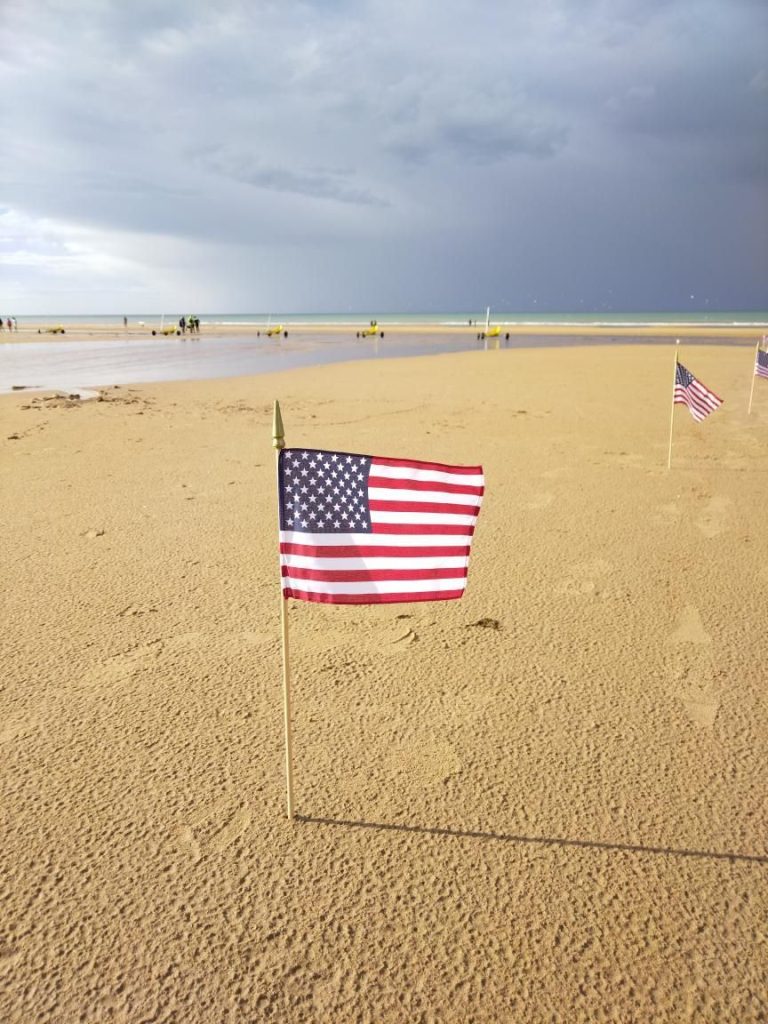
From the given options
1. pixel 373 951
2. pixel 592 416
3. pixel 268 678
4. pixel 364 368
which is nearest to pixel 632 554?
pixel 268 678

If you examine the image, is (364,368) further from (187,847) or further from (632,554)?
(187,847)

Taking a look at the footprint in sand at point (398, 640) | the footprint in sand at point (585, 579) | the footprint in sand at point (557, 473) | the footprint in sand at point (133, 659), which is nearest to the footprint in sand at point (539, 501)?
the footprint in sand at point (557, 473)

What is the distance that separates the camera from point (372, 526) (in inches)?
120

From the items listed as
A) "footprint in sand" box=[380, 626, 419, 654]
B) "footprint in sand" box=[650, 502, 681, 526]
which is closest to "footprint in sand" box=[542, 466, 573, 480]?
"footprint in sand" box=[650, 502, 681, 526]

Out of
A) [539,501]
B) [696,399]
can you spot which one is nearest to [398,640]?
[539,501]

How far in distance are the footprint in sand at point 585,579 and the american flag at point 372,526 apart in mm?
2414

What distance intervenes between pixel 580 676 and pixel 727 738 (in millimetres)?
877

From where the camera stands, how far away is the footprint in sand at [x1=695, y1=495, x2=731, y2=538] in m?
6.70

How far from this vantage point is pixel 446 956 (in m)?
2.39

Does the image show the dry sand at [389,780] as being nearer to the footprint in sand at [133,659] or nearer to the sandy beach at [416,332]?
the footprint in sand at [133,659]

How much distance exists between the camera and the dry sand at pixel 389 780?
7.62 ft

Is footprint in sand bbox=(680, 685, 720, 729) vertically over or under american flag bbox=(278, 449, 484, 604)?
under

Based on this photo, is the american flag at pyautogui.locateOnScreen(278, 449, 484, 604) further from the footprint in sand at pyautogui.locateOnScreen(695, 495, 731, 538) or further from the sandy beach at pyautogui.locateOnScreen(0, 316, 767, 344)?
the sandy beach at pyautogui.locateOnScreen(0, 316, 767, 344)

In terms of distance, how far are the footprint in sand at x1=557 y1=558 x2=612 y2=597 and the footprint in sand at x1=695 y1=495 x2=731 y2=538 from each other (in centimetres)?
155
